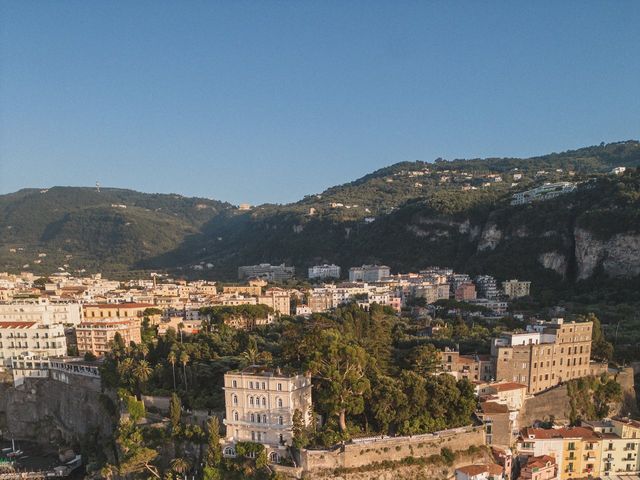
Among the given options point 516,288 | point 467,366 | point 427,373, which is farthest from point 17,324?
point 516,288

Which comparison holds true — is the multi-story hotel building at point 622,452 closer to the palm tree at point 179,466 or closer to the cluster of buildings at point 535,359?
the cluster of buildings at point 535,359

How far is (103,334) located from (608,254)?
72.7 meters

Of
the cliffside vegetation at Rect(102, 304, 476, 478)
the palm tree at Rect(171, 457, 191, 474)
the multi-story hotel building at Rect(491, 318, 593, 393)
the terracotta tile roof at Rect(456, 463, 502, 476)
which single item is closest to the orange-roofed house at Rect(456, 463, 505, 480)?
the terracotta tile roof at Rect(456, 463, 502, 476)

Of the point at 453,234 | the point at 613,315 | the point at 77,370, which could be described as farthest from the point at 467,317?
the point at 453,234

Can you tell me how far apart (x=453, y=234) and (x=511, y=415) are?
87891mm

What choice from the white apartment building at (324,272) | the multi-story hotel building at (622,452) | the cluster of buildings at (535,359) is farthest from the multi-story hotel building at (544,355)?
the white apartment building at (324,272)

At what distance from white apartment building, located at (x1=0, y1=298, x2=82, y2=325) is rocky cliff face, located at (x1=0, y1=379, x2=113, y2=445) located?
832 cm

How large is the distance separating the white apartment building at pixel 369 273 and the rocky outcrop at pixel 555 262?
28612mm

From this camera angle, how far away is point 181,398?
37812 mm

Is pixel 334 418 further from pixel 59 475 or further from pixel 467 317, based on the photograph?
pixel 467 317

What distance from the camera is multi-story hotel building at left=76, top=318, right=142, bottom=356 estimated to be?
180 feet

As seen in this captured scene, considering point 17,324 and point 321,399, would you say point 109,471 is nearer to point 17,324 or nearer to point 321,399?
point 321,399

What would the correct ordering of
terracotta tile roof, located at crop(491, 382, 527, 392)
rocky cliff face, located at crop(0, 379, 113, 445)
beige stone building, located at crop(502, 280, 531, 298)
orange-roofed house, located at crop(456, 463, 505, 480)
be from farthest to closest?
1. beige stone building, located at crop(502, 280, 531, 298)
2. rocky cliff face, located at crop(0, 379, 113, 445)
3. terracotta tile roof, located at crop(491, 382, 527, 392)
4. orange-roofed house, located at crop(456, 463, 505, 480)

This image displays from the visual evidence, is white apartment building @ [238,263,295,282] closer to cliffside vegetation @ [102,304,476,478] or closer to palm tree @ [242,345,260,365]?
cliffside vegetation @ [102,304,476,478]
